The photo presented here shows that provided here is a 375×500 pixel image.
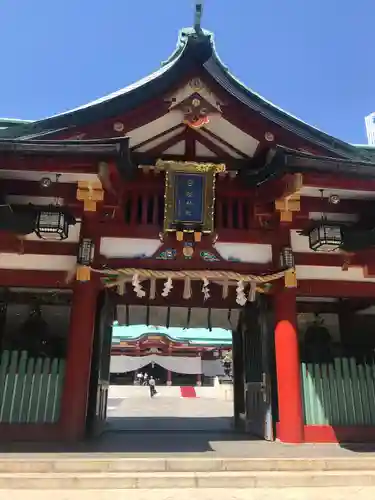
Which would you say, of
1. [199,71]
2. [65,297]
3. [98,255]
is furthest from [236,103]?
[65,297]

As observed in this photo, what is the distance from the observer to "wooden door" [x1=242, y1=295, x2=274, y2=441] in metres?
8.85

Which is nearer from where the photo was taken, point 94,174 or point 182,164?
point 94,174

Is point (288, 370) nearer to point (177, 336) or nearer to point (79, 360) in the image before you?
point (79, 360)

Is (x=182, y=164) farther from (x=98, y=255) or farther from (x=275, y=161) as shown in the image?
(x=98, y=255)

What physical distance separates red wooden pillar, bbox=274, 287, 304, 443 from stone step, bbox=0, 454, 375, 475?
5.96 ft

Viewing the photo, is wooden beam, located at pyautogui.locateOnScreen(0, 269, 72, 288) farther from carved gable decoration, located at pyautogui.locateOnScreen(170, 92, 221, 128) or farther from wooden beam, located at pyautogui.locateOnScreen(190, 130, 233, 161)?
wooden beam, located at pyautogui.locateOnScreen(190, 130, 233, 161)

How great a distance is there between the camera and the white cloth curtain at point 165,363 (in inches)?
1471

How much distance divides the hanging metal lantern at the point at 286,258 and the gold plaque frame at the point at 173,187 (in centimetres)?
172

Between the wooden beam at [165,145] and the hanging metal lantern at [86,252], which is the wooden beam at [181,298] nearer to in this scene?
the hanging metal lantern at [86,252]

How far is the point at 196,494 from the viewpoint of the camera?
5.15 m

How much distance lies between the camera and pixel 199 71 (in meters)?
8.57

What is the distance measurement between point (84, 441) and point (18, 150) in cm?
552

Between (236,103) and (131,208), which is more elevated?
(236,103)

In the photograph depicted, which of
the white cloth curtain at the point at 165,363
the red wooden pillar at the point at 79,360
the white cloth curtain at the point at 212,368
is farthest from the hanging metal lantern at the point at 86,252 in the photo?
the white cloth curtain at the point at 212,368
